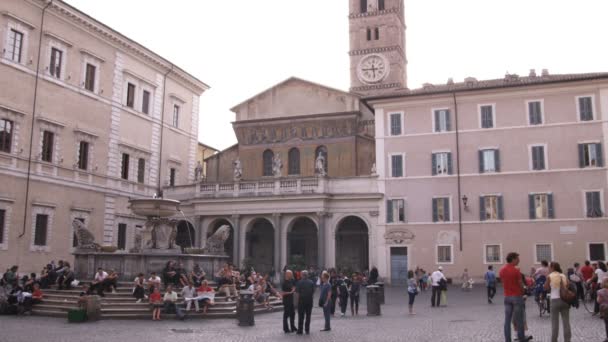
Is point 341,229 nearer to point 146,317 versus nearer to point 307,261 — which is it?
point 307,261

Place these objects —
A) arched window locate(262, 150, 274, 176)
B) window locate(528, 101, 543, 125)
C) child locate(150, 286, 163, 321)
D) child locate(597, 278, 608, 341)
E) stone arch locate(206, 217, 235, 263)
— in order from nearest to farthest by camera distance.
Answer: child locate(597, 278, 608, 341), child locate(150, 286, 163, 321), window locate(528, 101, 543, 125), stone arch locate(206, 217, 235, 263), arched window locate(262, 150, 274, 176)

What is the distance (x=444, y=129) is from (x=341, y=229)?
358 inches

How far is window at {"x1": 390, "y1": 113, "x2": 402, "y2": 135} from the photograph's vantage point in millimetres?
36844

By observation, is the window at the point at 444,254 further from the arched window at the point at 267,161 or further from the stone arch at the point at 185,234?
the stone arch at the point at 185,234

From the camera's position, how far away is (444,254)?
34.6 m

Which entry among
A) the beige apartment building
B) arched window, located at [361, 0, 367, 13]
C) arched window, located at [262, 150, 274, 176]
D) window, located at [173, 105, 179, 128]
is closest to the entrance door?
arched window, located at [262, 150, 274, 176]

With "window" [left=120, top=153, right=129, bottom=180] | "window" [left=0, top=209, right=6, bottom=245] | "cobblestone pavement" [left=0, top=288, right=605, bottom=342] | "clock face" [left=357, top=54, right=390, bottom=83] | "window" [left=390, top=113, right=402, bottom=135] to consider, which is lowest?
"cobblestone pavement" [left=0, top=288, right=605, bottom=342]

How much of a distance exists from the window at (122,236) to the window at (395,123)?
1653cm

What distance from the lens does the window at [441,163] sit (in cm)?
3531

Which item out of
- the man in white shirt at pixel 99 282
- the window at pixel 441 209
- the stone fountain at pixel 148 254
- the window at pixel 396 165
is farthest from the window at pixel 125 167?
the window at pixel 441 209

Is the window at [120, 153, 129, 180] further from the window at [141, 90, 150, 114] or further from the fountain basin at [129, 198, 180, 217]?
the fountain basin at [129, 198, 180, 217]

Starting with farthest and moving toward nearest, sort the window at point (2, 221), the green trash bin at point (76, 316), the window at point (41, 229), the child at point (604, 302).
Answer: the window at point (41, 229)
the window at point (2, 221)
the green trash bin at point (76, 316)
the child at point (604, 302)

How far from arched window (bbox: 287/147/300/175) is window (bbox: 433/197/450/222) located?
37.3 feet

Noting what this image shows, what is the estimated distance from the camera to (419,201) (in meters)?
35.4
